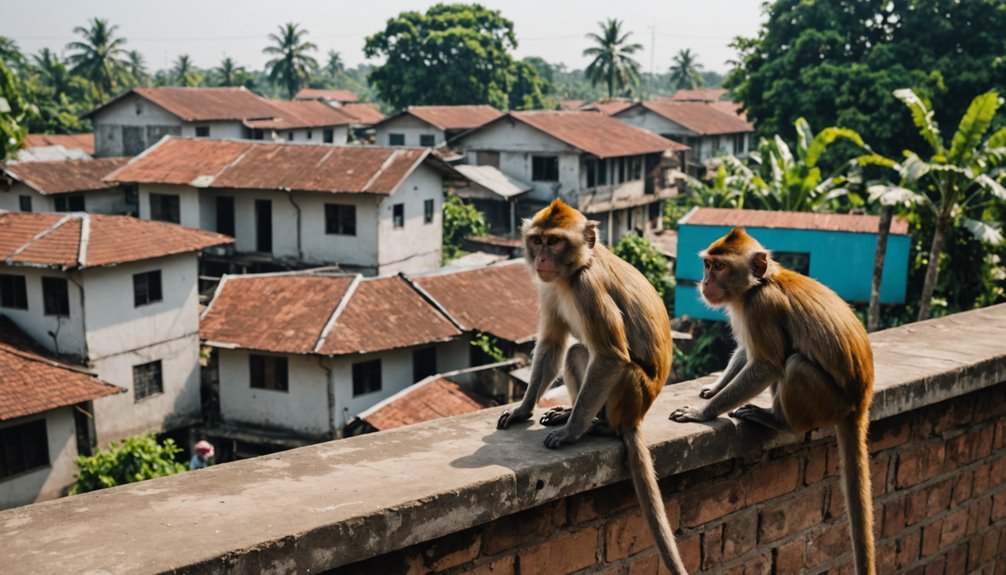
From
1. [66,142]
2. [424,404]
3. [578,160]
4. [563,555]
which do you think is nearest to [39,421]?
[424,404]

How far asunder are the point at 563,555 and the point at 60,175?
31.2 metres

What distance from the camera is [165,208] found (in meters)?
27.8

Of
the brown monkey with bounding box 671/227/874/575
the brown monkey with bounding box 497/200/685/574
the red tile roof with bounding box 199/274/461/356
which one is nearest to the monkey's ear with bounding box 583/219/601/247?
the brown monkey with bounding box 497/200/685/574

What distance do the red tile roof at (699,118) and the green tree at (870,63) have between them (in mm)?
11524

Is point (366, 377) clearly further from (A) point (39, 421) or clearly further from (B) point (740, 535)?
(B) point (740, 535)

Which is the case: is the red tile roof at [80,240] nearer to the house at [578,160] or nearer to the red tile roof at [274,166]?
the red tile roof at [274,166]

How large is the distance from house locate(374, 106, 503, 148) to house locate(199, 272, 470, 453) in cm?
1923

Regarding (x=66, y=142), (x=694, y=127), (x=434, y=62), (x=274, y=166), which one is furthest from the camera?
(x=434, y=62)

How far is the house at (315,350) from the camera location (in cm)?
1895

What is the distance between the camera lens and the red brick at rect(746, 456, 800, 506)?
357 centimetres

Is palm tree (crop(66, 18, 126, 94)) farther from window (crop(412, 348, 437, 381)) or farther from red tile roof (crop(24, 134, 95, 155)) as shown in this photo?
window (crop(412, 348, 437, 381))

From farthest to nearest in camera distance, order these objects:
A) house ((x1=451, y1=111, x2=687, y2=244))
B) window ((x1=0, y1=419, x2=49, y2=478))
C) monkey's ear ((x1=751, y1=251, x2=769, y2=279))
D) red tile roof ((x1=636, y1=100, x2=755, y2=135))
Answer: red tile roof ((x1=636, y1=100, x2=755, y2=135)), house ((x1=451, y1=111, x2=687, y2=244)), window ((x1=0, y1=419, x2=49, y2=478)), monkey's ear ((x1=751, y1=251, x2=769, y2=279))

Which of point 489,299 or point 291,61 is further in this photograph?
point 291,61

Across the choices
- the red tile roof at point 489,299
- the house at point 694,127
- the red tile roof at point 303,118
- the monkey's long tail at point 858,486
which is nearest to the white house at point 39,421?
the red tile roof at point 489,299
